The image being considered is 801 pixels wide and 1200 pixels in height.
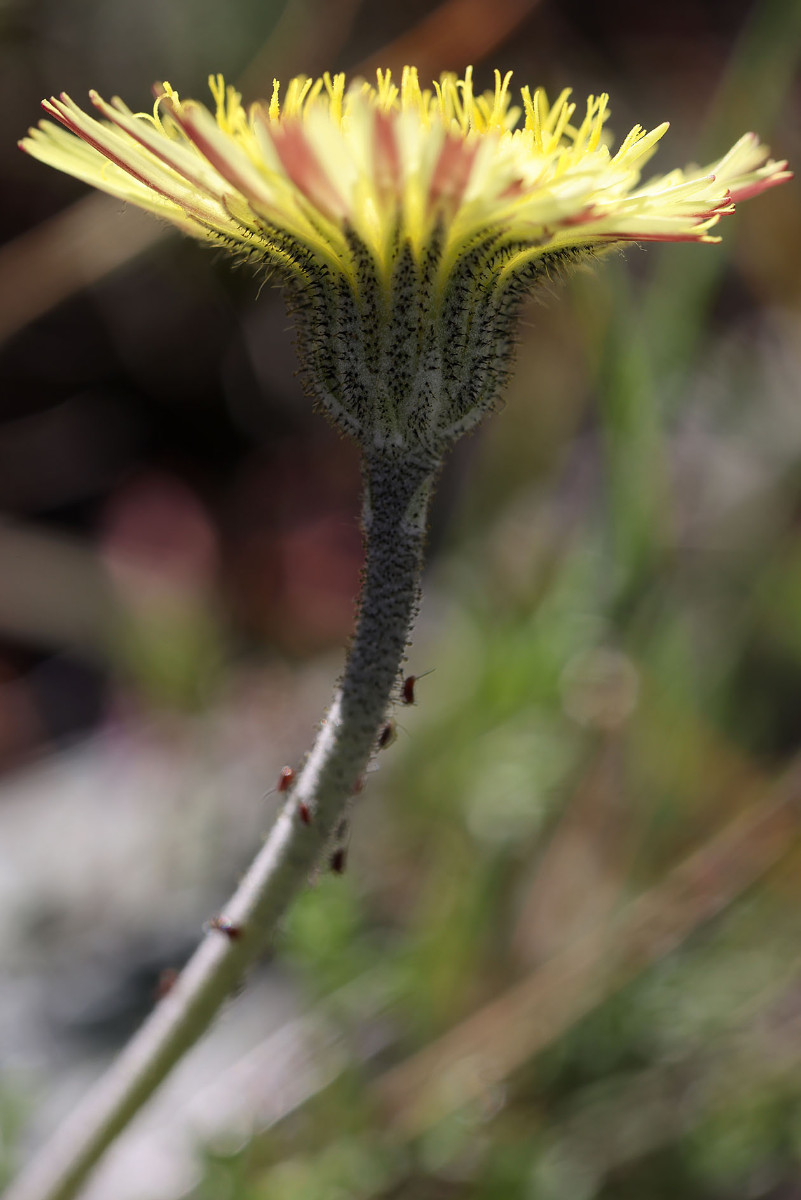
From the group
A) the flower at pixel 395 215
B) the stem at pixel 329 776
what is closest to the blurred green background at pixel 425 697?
the flower at pixel 395 215

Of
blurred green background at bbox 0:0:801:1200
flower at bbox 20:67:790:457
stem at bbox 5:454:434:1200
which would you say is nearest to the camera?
flower at bbox 20:67:790:457

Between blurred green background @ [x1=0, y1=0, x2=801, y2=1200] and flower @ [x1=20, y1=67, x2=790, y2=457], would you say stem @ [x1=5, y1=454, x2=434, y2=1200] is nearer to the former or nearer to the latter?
flower @ [x1=20, y1=67, x2=790, y2=457]

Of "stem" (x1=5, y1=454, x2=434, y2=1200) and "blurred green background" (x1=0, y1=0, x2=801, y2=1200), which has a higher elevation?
"blurred green background" (x1=0, y1=0, x2=801, y2=1200)

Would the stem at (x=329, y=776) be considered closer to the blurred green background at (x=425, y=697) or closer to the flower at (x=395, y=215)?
the flower at (x=395, y=215)

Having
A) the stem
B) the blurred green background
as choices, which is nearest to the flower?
the stem

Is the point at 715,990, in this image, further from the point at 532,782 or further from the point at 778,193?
the point at 778,193

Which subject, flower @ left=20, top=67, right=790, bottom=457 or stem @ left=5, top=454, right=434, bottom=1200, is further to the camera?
stem @ left=5, top=454, right=434, bottom=1200
